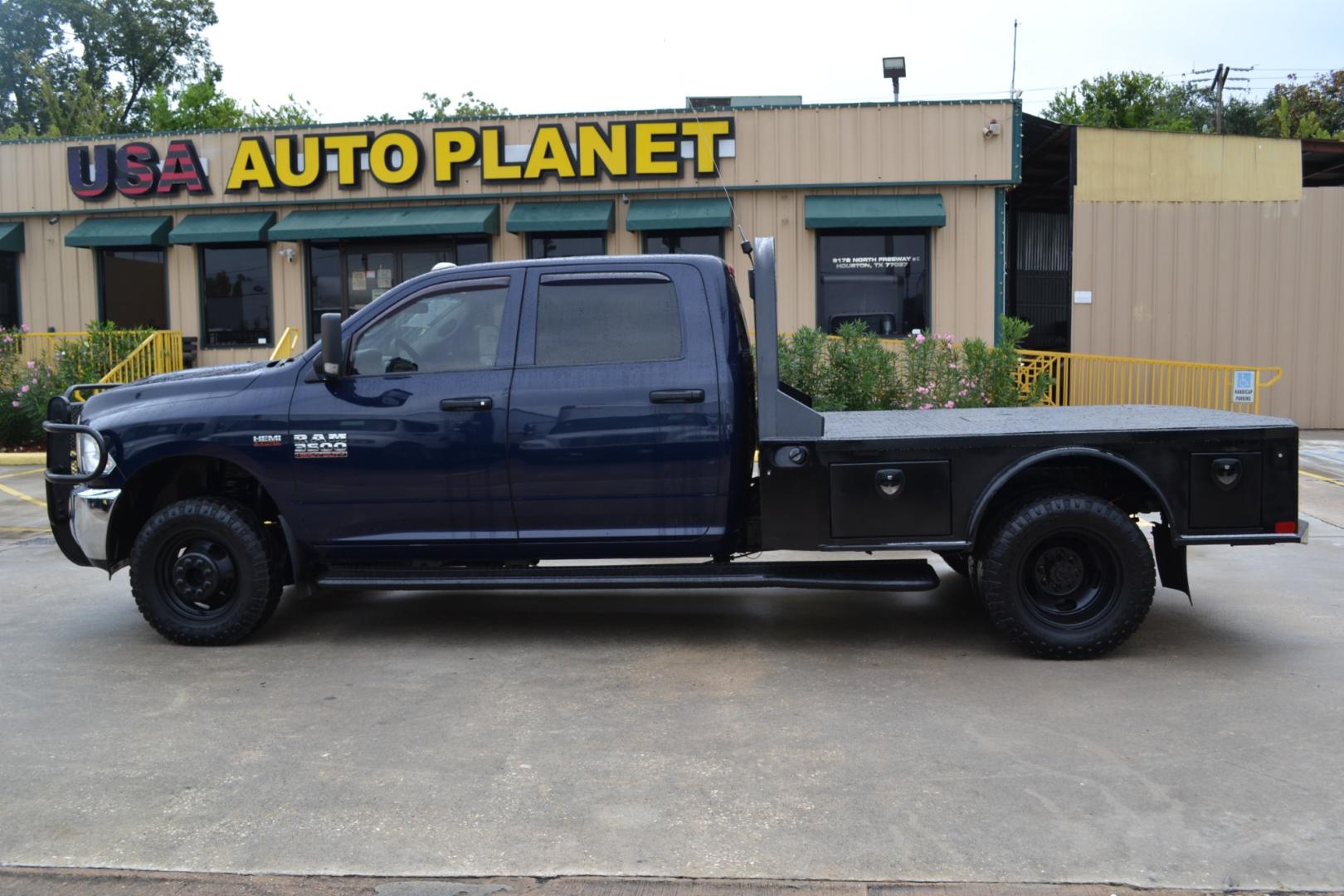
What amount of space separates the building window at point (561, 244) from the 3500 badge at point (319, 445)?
11201 mm

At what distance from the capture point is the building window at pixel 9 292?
727 inches

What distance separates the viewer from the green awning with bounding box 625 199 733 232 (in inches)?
629

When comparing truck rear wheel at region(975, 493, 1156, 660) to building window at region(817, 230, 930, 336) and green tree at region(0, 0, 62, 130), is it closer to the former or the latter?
building window at region(817, 230, 930, 336)

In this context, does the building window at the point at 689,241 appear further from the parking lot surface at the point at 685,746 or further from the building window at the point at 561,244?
the parking lot surface at the point at 685,746

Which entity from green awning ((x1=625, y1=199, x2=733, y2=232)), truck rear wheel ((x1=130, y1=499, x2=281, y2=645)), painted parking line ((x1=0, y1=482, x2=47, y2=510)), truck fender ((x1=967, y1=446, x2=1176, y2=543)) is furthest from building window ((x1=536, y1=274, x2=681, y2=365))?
green awning ((x1=625, y1=199, x2=733, y2=232))

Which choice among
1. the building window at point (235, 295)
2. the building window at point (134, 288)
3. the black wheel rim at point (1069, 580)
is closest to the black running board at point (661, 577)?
the black wheel rim at point (1069, 580)

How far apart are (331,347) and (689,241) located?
11.4m

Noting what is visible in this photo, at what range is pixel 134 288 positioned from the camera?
18.3 m

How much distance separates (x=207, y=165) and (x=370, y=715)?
48.6ft

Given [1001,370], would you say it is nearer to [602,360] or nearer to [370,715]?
[602,360]

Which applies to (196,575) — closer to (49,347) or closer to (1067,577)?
(1067,577)

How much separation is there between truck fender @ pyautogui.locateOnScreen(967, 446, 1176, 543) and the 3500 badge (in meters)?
3.26

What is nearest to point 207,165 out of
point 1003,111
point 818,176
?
point 818,176

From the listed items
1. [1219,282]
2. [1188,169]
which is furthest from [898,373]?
[1188,169]
